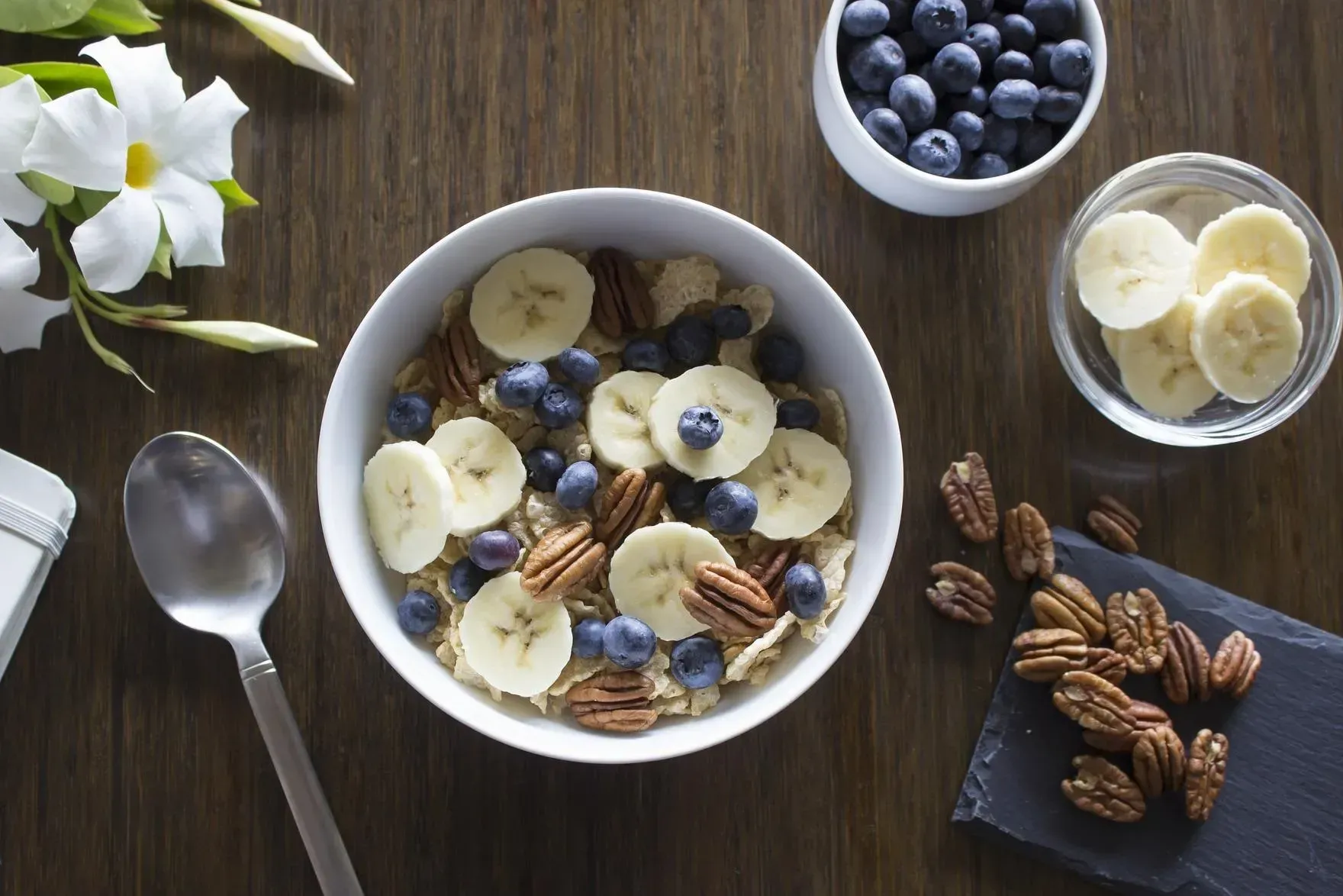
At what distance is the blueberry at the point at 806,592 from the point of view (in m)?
0.94

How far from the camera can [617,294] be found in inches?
39.7

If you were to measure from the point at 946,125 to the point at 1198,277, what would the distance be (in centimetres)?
29

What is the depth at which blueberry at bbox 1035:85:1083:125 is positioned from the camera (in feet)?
3.36

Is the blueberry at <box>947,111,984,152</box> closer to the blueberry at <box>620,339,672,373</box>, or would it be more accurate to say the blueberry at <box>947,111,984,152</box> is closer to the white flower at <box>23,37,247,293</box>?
the blueberry at <box>620,339,672,373</box>

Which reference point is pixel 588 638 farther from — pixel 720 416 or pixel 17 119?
pixel 17 119

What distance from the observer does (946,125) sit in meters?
1.05

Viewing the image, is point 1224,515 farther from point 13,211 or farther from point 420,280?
point 13,211

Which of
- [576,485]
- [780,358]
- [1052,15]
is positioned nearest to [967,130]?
[1052,15]

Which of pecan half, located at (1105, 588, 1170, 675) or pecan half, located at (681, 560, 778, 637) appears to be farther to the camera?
pecan half, located at (1105, 588, 1170, 675)

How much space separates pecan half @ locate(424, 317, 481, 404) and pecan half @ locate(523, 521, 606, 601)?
151mm

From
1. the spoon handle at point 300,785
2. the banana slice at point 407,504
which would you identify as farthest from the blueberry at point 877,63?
the spoon handle at point 300,785

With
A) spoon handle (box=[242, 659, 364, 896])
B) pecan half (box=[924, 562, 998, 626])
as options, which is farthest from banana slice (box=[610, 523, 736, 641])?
spoon handle (box=[242, 659, 364, 896])

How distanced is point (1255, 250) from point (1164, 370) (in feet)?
0.47

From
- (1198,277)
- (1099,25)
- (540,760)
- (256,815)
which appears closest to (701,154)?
(1099,25)
